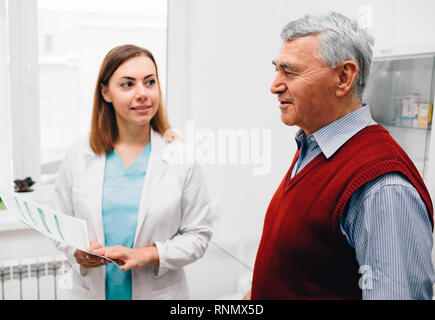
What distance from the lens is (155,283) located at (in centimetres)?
97

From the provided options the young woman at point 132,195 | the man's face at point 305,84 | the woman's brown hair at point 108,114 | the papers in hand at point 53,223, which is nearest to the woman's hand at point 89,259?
the young woman at point 132,195

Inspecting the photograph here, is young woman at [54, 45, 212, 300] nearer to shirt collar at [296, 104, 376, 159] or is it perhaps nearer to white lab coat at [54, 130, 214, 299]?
white lab coat at [54, 130, 214, 299]

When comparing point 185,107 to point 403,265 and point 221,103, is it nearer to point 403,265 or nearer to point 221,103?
point 221,103

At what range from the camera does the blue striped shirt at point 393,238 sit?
0.50 m

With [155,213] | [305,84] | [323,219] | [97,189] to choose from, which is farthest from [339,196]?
[97,189]

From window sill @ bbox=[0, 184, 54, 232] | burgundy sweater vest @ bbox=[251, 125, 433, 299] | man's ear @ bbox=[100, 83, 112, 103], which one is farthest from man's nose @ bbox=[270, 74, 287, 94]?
window sill @ bbox=[0, 184, 54, 232]

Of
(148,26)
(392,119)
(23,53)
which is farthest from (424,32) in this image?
(23,53)

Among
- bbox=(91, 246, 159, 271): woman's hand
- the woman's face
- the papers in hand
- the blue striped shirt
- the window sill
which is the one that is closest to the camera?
the blue striped shirt

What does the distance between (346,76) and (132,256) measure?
59cm

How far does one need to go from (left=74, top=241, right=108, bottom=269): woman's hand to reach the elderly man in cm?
39

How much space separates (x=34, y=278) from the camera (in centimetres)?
153

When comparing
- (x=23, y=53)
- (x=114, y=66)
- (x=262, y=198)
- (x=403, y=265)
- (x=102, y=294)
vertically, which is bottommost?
(x=102, y=294)

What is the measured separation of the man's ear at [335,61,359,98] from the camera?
0.60m
